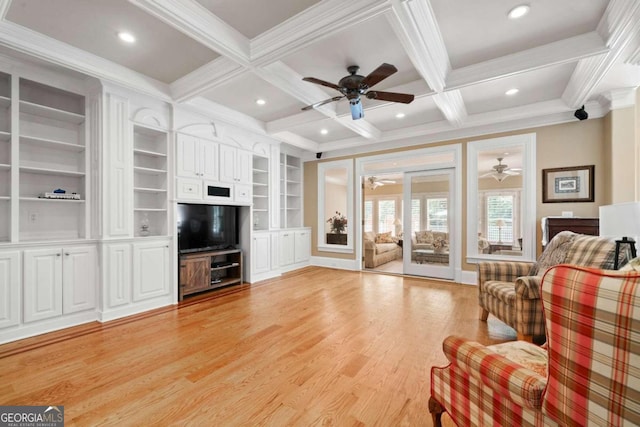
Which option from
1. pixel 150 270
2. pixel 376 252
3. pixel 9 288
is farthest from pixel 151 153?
pixel 376 252

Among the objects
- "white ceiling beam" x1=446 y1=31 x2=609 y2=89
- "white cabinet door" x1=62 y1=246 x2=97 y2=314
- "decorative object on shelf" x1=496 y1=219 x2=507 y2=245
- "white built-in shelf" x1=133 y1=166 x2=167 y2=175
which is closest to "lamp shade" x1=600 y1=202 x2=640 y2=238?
"white ceiling beam" x1=446 y1=31 x2=609 y2=89

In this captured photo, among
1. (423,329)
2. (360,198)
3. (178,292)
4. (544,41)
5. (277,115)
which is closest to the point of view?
(544,41)

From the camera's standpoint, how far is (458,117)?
4.52 metres

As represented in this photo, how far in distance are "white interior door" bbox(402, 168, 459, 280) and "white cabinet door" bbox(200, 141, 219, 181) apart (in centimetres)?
372

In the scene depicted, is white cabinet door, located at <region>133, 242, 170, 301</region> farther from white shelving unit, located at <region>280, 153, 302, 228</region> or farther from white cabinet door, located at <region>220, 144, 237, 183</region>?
white shelving unit, located at <region>280, 153, 302, 228</region>

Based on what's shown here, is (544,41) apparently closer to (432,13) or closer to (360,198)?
(432,13)

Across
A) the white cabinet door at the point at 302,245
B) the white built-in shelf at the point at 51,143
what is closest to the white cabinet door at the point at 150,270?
the white built-in shelf at the point at 51,143

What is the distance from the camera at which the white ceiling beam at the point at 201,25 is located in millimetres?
2227

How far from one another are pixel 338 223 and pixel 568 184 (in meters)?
4.27

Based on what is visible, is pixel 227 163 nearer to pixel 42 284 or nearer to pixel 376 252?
pixel 42 284

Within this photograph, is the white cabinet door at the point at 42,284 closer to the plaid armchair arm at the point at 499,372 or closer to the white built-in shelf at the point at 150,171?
the white built-in shelf at the point at 150,171

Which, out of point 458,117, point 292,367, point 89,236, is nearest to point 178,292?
point 89,236

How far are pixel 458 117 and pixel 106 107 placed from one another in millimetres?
4944

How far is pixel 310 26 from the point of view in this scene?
2.46 meters
